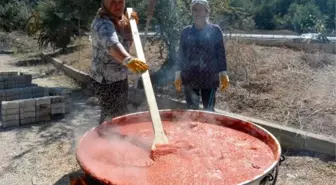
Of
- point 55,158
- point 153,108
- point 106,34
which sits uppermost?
point 106,34

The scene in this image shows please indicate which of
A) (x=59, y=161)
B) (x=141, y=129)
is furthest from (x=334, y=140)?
(x=59, y=161)

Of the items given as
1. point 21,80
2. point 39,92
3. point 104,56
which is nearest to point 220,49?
point 104,56

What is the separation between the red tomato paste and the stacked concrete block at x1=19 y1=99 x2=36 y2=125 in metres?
2.75

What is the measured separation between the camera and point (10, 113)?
5.06 metres

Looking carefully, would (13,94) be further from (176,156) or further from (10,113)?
(176,156)

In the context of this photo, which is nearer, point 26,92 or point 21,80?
point 26,92

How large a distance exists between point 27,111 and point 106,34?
283 cm

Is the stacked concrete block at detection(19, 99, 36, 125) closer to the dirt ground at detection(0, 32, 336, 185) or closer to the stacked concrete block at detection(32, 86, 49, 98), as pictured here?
the dirt ground at detection(0, 32, 336, 185)

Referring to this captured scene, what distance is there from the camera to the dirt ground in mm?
3553

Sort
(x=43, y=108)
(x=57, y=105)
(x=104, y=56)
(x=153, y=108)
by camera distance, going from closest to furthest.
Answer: (x=153, y=108)
(x=104, y=56)
(x=43, y=108)
(x=57, y=105)

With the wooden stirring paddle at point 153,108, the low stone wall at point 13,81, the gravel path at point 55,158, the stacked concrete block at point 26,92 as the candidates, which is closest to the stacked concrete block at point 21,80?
the low stone wall at point 13,81

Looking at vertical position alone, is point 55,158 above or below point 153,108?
below

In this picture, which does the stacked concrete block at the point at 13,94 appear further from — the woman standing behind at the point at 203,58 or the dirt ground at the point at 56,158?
the woman standing behind at the point at 203,58

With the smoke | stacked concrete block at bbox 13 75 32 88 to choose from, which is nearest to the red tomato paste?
the smoke
